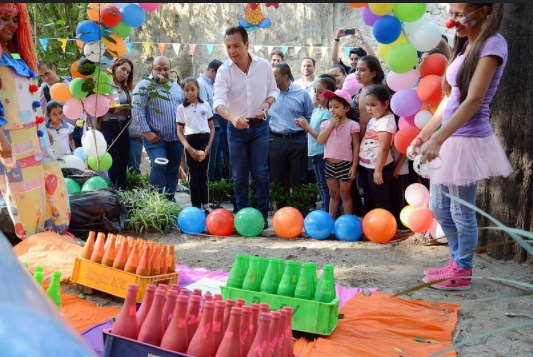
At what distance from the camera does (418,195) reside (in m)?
4.82

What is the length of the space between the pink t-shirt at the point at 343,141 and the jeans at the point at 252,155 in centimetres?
64

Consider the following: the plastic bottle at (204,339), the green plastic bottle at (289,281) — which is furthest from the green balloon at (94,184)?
the plastic bottle at (204,339)

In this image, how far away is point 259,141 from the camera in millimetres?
5648

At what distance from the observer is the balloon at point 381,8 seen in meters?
Result: 4.63

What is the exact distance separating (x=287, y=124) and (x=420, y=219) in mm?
2221

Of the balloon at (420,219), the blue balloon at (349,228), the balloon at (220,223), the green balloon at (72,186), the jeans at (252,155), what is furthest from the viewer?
the green balloon at (72,186)

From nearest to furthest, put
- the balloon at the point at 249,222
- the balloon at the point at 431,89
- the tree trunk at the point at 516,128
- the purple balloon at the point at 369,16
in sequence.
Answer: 1. the tree trunk at the point at 516,128
2. the balloon at the point at 431,89
3. the purple balloon at the point at 369,16
4. the balloon at the point at 249,222

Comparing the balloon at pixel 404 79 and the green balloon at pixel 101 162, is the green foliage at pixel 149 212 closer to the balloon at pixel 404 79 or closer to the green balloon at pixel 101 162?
the green balloon at pixel 101 162

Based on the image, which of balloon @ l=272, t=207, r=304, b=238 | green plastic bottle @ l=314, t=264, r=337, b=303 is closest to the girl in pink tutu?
green plastic bottle @ l=314, t=264, r=337, b=303

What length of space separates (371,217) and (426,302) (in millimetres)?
1594

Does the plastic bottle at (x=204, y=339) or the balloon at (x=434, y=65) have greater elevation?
the balloon at (x=434, y=65)

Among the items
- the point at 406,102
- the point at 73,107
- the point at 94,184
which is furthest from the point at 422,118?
the point at 73,107

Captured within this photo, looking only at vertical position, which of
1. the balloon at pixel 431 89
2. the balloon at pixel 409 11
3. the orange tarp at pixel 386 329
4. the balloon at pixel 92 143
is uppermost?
the balloon at pixel 409 11

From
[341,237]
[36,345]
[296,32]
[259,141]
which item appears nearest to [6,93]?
[259,141]
